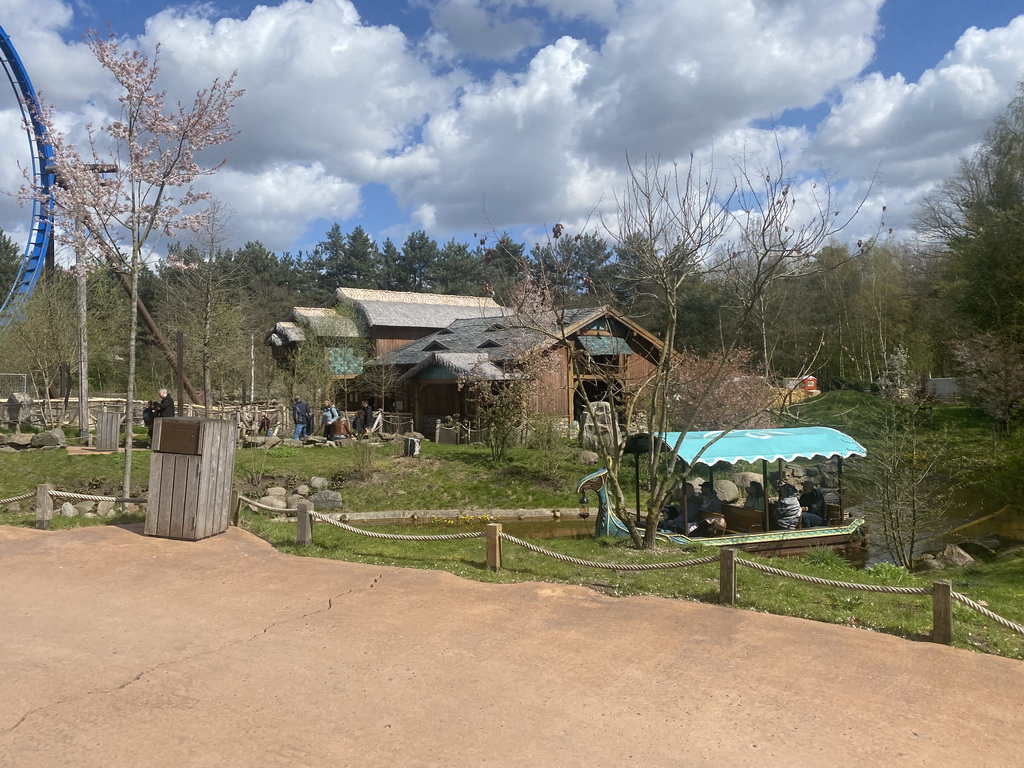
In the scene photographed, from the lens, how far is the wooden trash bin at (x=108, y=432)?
20.0m

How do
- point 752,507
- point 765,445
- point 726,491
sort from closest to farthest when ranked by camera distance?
point 765,445 < point 752,507 < point 726,491

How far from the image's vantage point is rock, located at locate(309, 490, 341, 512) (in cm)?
1594

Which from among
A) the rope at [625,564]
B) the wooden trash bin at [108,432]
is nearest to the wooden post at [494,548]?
the rope at [625,564]

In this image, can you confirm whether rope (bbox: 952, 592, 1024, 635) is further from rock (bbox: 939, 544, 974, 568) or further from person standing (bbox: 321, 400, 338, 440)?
person standing (bbox: 321, 400, 338, 440)

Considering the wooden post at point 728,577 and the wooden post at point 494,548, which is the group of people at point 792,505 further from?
the wooden post at point 494,548

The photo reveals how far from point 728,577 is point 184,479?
716 centimetres

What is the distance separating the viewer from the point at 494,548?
9.22m

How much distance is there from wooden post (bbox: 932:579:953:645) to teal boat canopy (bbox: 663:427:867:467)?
5.33 meters

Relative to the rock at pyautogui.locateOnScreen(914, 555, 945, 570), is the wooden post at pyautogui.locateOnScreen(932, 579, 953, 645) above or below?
above

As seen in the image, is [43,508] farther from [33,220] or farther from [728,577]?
[33,220]

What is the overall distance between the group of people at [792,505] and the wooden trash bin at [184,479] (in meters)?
8.78

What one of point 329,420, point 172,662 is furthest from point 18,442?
point 172,662

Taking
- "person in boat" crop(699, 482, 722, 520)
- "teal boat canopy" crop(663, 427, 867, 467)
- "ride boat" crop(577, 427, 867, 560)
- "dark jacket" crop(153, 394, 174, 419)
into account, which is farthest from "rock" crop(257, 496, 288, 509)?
"person in boat" crop(699, 482, 722, 520)

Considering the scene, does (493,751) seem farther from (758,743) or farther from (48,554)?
(48,554)
